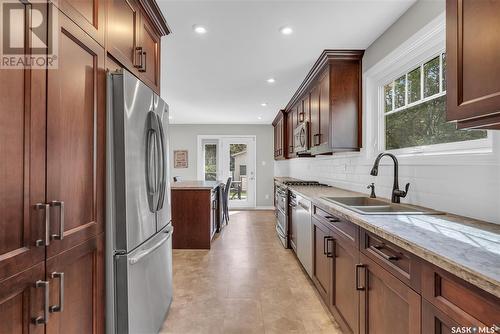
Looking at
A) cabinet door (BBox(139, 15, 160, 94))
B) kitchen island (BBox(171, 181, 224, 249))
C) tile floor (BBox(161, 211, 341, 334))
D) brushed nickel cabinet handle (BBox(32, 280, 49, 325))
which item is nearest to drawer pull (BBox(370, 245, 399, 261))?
tile floor (BBox(161, 211, 341, 334))

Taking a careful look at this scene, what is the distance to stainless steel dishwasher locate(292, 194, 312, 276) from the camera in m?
2.75

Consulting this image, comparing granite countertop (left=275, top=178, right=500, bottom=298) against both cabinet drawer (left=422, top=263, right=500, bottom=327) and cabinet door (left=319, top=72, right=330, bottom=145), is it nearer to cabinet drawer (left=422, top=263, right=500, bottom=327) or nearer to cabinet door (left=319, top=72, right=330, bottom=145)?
cabinet drawer (left=422, top=263, right=500, bottom=327)

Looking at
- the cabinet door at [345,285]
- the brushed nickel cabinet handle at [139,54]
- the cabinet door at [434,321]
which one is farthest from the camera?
the brushed nickel cabinet handle at [139,54]

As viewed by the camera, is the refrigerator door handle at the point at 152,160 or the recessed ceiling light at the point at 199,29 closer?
the refrigerator door handle at the point at 152,160

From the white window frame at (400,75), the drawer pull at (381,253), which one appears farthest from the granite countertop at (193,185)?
the drawer pull at (381,253)

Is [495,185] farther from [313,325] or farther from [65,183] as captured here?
[65,183]

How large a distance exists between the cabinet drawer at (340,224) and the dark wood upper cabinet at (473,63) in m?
0.82

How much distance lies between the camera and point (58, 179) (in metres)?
1.06

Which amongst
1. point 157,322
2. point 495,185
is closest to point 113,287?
point 157,322

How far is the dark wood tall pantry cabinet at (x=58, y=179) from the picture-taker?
2.78ft

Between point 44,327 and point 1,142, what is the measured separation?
681mm

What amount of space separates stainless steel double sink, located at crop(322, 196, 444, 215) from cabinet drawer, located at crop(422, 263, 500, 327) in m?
0.66

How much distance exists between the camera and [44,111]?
38.4 inches

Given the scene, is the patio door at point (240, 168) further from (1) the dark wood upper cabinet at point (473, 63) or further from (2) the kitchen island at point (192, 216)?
(1) the dark wood upper cabinet at point (473, 63)
